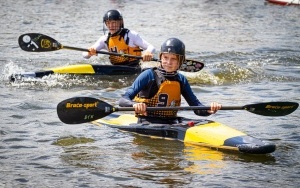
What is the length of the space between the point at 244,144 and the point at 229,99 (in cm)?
427

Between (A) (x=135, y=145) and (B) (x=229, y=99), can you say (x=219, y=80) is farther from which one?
(A) (x=135, y=145)

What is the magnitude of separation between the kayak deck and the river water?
0.35 feet

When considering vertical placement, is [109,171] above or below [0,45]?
below

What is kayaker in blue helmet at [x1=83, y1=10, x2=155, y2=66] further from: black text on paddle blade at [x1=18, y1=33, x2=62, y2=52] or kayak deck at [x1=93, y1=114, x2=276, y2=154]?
kayak deck at [x1=93, y1=114, x2=276, y2=154]

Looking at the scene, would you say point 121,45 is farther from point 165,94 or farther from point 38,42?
point 165,94

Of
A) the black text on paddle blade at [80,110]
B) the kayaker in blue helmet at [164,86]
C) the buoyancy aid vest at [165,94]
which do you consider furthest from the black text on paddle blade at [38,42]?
the black text on paddle blade at [80,110]

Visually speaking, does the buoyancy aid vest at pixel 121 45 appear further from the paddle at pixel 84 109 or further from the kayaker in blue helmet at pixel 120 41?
the paddle at pixel 84 109

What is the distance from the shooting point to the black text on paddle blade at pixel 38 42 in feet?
46.4

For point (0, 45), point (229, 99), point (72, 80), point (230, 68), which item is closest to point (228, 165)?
point (229, 99)

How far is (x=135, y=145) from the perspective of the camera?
9750mm

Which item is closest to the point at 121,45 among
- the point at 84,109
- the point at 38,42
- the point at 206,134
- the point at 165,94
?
the point at 38,42

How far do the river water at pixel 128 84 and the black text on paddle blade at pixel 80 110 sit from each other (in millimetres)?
422

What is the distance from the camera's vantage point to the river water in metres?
8.47

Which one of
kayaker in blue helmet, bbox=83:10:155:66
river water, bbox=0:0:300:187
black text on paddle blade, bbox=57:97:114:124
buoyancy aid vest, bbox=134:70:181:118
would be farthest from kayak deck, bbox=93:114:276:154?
kayaker in blue helmet, bbox=83:10:155:66
